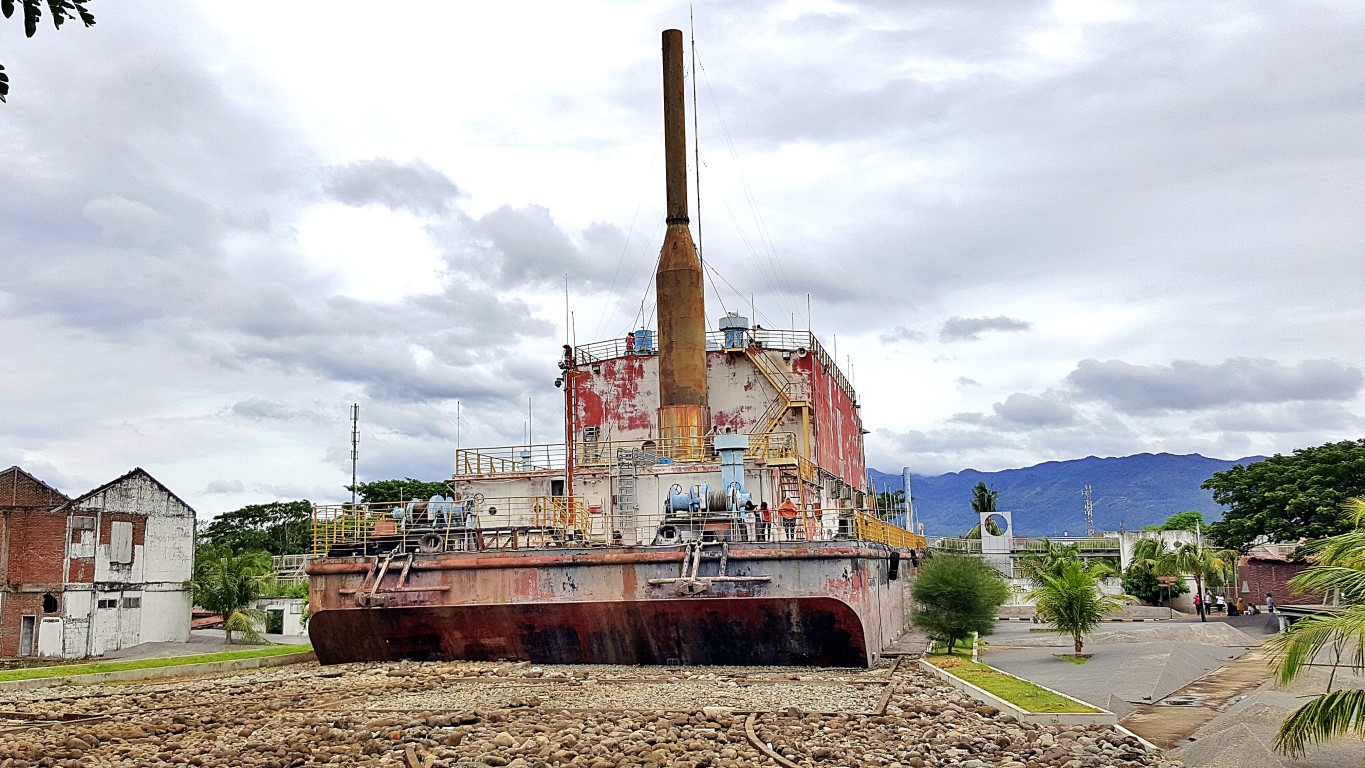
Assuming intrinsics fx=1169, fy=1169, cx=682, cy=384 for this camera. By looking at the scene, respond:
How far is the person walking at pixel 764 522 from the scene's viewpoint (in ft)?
76.1

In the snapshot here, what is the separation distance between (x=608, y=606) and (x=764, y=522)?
12.2ft

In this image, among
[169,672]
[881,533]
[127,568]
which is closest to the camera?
[169,672]

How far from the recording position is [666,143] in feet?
109

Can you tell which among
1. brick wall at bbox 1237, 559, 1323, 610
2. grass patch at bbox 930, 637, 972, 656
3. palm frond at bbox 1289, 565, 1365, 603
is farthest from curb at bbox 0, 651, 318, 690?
brick wall at bbox 1237, 559, 1323, 610

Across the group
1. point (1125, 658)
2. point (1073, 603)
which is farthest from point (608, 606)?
point (1125, 658)

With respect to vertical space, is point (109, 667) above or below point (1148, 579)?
below

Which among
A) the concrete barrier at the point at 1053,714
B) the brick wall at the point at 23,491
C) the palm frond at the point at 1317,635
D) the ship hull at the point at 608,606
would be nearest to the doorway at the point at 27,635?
the brick wall at the point at 23,491

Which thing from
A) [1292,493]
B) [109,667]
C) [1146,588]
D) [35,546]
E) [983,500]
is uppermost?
[983,500]

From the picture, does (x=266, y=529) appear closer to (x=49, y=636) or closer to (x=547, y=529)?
(x=49, y=636)

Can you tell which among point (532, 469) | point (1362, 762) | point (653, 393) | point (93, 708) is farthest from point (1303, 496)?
point (93, 708)

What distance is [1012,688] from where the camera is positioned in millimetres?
18438

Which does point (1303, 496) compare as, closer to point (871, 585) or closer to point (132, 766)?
point (871, 585)

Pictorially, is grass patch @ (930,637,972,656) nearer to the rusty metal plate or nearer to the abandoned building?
the rusty metal plate

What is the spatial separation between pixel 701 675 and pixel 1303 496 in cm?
3194
